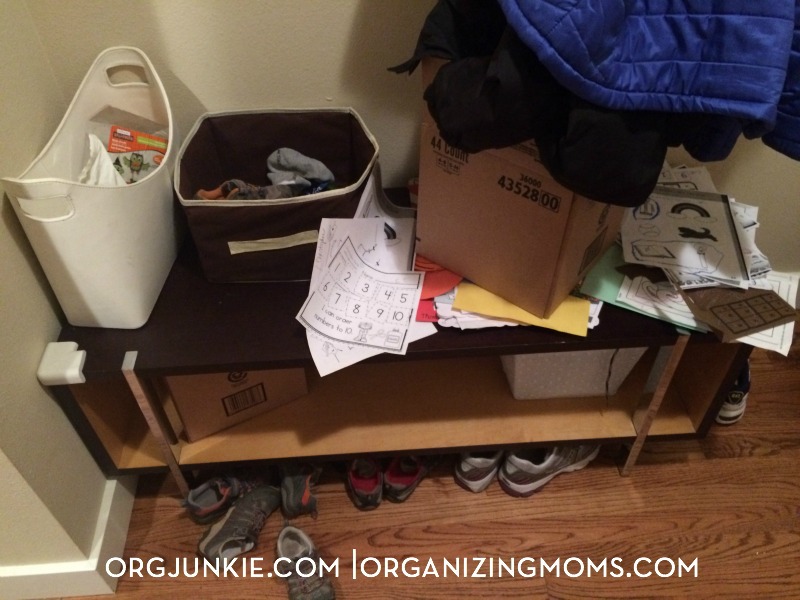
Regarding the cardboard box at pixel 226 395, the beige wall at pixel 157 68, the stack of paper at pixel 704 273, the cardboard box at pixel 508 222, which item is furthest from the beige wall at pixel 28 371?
the stack of paper at pixel 704 273

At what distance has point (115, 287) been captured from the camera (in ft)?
3.01

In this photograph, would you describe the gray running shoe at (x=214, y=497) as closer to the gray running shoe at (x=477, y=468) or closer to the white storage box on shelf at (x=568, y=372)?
the gray running shoe at (x=477, y=468)

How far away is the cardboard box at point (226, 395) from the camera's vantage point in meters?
1.06

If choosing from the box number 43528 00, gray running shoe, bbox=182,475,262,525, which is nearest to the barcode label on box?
gray running shoe, bbox=182,475,262,525

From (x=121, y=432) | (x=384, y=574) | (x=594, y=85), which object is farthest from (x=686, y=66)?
(x=121, y=432)

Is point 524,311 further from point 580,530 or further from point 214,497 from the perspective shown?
point 214,497

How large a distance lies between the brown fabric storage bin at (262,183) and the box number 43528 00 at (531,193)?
238mm

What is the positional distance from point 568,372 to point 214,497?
719 millimetres

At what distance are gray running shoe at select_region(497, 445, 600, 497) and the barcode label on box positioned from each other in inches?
19.5

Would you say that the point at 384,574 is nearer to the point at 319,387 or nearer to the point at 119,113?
the point at 319,387

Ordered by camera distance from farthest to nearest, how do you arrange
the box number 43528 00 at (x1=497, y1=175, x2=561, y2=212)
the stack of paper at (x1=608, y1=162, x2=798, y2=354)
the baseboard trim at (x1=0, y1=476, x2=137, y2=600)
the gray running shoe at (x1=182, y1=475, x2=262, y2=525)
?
1. the gray running shoe at (x1=182, y1=475, x2=262, y2=525)
2. the baseboard trim at (x1=0, y1=476, x2=137, y2=600)
3. the stack of paper at (x1=608, y1=162, x2=798, y2=354)
4. the box number 43528 00 at (x1=497, y1=175, x2=561, y2=212)

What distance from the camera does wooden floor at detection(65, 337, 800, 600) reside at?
1105mm

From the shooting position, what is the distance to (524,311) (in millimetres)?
954

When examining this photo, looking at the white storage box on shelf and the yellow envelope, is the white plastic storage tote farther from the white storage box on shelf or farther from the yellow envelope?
the white storage box on shelf
